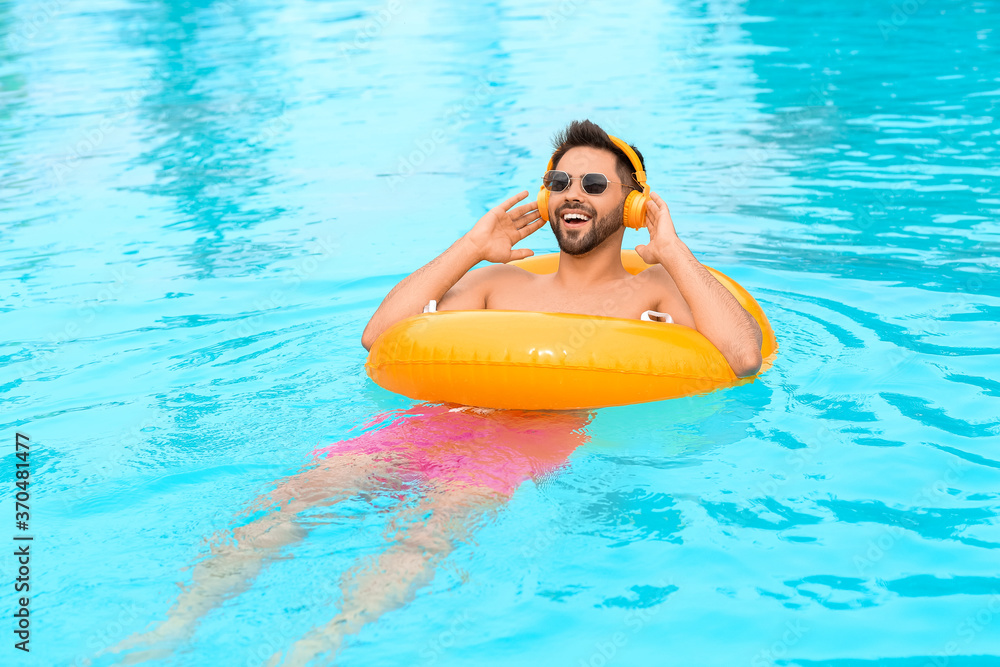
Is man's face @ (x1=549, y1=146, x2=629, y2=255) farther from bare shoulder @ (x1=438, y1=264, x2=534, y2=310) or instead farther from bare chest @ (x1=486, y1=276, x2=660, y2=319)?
bare shoulder @ (x1=438, y1=264, x2=534, y2=310)

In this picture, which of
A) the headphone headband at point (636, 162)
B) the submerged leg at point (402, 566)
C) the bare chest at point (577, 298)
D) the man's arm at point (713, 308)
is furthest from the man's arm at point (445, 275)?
the submerged leg at point (402, 566)

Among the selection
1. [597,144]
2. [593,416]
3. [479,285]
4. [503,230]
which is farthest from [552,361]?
[597,144]

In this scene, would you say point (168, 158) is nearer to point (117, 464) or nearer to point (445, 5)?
point (117, 464)

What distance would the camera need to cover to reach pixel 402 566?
119 inches

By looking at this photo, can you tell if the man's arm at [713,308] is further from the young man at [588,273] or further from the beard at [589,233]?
the beard at [589,233]

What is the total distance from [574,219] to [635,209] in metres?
0.27

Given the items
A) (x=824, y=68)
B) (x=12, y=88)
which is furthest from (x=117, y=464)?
(x=12, y=88)

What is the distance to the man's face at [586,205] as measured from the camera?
14.3 feet

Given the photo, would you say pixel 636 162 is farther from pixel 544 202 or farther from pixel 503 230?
pixel 503 230

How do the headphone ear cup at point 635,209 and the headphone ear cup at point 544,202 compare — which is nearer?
the headphone ear cup at point 635,209

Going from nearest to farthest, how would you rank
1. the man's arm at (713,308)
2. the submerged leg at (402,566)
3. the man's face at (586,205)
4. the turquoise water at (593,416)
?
the submerged leg at (402,566) < the turquoise water at (593,416) < the man's arm at (713,308) < the man's face at (586,205)

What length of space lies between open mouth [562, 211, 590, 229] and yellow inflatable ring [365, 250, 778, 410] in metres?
0.49

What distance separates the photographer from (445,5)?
2156 cm

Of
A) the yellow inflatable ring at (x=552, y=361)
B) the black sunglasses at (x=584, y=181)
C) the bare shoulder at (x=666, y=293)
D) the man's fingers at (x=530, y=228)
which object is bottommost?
the yellow inflatable ring at (x=552, y=361)
